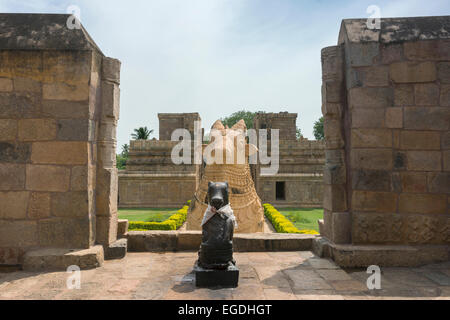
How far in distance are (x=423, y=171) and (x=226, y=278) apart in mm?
2893

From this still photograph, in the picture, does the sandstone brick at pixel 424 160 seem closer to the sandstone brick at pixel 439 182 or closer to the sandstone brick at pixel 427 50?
the sandstone brick at pixel 439 182

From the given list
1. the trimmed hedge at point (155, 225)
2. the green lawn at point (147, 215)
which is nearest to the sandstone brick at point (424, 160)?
the trimmed hedge at point (155, 225)

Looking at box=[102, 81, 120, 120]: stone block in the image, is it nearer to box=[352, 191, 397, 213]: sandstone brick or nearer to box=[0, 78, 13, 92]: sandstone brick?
box=[0, 78, 13, 92]: sandstone brick

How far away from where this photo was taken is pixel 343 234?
391 cm

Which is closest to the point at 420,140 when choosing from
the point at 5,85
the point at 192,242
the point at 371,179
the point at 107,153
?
the point at 371,179

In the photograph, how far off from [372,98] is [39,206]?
4.47m

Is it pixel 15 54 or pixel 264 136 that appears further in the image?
pixel 264 136

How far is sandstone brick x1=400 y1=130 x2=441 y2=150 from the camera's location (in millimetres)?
3795

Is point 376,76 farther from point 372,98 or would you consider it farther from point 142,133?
point 142,133

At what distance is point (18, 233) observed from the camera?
3.61 metres

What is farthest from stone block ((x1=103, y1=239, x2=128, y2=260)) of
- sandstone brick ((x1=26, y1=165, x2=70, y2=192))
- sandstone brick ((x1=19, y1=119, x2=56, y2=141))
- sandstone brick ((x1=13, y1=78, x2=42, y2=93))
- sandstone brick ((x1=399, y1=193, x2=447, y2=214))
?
sandstone brick ((x1=399, y1=193, x2=447, y2=214))

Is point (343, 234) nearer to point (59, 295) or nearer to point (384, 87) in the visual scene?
point (384, 87)
